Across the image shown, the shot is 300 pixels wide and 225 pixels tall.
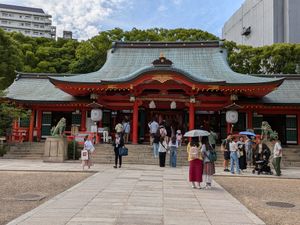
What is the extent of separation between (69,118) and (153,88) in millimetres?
7691

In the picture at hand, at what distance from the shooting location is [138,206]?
288 inches

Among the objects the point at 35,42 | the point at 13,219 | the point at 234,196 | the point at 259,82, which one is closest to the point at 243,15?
the point at 35,42

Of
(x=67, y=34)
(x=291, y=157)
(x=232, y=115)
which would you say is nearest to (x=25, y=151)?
(x=232, y=115)

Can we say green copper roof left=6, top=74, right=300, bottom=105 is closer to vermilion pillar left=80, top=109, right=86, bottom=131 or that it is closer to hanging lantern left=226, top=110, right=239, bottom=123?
vermilion pillar left=80, top=109, right=86, bottom=131

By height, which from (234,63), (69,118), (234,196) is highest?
(234,63)

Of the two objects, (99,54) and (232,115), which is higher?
(99,54)

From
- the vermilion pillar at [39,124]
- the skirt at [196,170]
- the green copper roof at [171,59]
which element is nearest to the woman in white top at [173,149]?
the skirt at [196,170]

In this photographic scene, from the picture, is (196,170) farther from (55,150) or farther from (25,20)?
(25,20)

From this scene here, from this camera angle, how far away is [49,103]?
23.7 metres

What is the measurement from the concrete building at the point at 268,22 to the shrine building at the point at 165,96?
19.0 m

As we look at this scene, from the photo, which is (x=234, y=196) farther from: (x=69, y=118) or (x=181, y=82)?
(x=69, y=118)

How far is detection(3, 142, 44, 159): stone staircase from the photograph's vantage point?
19452 mm

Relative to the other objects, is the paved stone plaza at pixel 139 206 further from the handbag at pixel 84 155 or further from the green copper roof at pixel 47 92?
the green copper roof at pixel 47 92

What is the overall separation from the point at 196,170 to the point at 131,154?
8.59 m
